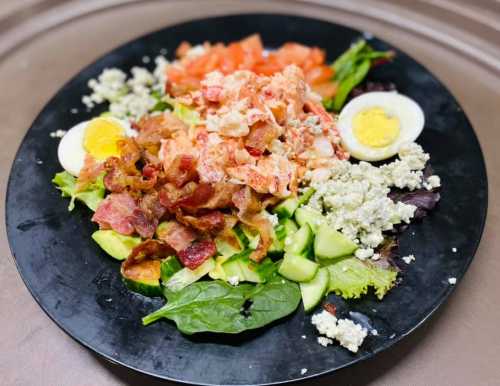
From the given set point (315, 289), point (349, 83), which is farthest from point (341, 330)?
point (349, 83)

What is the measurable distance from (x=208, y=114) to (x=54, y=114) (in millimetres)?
901

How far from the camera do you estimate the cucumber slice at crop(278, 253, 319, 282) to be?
2.11 metres

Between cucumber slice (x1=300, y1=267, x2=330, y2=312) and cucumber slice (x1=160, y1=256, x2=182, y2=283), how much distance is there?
0.54 m

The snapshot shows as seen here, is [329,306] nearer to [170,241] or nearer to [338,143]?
[170,241]

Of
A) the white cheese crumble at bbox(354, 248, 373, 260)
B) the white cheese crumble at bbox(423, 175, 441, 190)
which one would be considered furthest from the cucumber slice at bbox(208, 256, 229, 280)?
the white cheese crumble at bbox(423, 175, 441, 190)

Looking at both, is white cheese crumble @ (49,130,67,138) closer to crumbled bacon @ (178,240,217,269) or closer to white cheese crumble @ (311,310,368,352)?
crumbled bacon @ (178,240,217,269)

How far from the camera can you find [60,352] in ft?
7.41

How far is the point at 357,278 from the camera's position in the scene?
2.14 metres

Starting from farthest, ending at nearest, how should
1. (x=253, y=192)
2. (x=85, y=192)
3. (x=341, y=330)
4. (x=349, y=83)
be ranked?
(x=349, y=83) → (x=85, y=192) → (x=253, y=192) → (x=341, y=330)

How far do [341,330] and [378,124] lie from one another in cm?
119

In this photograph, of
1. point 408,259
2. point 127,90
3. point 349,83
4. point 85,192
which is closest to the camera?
point 408,259

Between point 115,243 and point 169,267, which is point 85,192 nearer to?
point 115,243

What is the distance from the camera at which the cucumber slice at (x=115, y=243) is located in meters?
2.26

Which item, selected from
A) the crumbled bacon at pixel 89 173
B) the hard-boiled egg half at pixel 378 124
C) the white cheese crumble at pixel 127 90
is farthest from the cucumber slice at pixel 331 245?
the white cheese crumble at pixel 127 90
